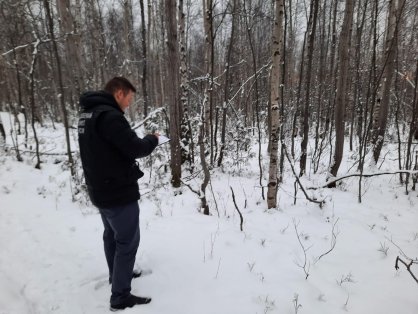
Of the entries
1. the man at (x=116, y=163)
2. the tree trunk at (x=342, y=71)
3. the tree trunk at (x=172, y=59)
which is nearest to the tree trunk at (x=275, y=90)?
the tree trunk at (x=172, y=59)

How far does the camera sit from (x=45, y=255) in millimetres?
3705

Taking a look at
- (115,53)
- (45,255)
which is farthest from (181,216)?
(115,53)

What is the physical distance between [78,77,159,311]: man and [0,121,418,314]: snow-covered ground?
0.52 m

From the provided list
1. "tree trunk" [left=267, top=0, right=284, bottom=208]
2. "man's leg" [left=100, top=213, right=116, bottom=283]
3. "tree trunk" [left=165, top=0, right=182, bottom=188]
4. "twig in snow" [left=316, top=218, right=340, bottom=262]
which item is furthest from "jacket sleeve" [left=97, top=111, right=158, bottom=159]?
"tree trunk" [left=165, top=0, right=182, bottom=188]

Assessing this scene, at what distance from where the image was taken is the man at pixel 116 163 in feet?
7.69

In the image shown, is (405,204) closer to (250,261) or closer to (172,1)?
(250,261)

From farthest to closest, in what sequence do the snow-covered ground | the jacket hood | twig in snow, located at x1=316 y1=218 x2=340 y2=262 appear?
twig in snow, located at x1=316 y1=218 x2=340 y2=262 < the snow-covered ground < the jacket hood

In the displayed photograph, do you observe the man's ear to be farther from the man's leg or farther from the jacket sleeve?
the man's leg

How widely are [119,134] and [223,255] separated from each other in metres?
2.00

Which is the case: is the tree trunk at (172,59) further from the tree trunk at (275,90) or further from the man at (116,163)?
the man at (116,163)

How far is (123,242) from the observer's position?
8.54ft

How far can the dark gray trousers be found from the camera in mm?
2523

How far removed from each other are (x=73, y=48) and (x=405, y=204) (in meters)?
9.61

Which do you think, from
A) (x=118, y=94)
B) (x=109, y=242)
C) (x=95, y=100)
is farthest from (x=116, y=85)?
(x=109, y=242)
